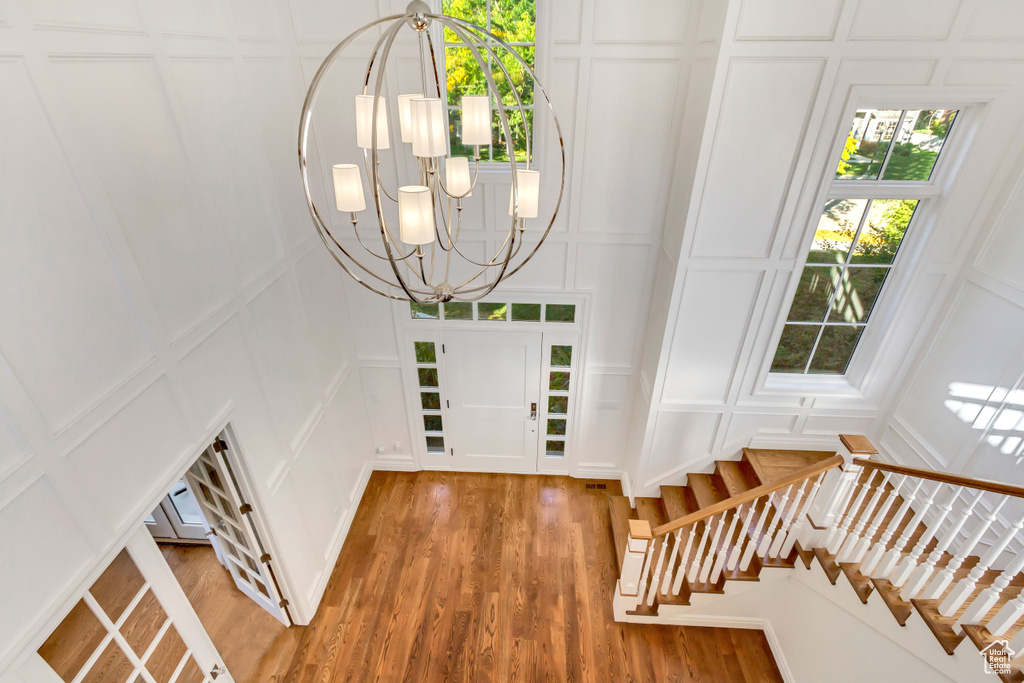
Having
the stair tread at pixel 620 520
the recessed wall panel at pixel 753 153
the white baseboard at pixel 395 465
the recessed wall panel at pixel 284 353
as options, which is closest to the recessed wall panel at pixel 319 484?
the recessed wall panel at pixel 284 353

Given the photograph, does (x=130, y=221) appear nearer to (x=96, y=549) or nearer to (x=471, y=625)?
(x=96, y=549)

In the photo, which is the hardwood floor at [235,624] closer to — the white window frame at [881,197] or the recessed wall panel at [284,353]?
the recessed wall panel at [284,353]

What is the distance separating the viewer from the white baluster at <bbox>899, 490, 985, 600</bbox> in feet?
7.66

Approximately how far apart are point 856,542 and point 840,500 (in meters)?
0.25

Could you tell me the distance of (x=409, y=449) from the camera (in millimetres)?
4973

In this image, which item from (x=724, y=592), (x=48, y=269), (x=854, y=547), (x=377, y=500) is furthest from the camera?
(x=377, y=500)

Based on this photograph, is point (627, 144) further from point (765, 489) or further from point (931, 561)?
point (931, 561)

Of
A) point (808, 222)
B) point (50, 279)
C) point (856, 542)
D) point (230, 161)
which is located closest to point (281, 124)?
point (230, 161)

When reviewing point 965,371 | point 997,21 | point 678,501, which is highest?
point 997,21

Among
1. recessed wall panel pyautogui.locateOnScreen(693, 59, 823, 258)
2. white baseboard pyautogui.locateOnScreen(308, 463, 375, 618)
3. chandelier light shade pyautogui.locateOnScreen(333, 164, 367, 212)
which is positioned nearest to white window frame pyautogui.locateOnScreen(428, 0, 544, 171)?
recessed wall panel pyautogui.locateOnScreen(693, 59, 823, 258)

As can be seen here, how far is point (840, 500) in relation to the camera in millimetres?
3059

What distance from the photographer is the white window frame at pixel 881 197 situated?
2.82 m

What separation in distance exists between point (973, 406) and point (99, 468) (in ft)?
15.6

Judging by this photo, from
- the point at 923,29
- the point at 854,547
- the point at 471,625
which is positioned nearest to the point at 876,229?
the point at 923,29
